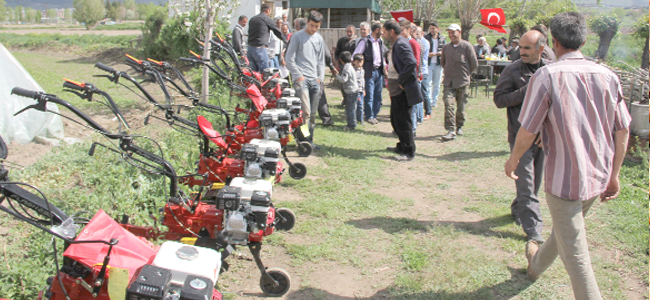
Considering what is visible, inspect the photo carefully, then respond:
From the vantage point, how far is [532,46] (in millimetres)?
4398

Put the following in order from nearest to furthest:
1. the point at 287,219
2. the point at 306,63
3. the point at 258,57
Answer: the point at 287,219 → the point at 306,63 → the point at 258,57

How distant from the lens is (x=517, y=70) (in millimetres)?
4531

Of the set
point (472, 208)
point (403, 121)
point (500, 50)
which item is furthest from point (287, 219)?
point (500, 50)

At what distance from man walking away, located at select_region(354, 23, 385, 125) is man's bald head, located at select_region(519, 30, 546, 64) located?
4.88 metres

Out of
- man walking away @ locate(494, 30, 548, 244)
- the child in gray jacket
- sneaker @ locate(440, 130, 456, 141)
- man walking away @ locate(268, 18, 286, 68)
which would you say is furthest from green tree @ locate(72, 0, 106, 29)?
man walking away @ locate(494, 30, 548, 244)

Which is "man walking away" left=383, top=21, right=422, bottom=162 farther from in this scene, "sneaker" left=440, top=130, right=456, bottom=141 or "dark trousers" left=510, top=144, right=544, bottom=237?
"dark trousers" left=510, top=144, right=544, bottom=237

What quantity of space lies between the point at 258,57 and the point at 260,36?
0.44 metres

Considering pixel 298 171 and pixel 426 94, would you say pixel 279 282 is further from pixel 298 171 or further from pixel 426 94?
pixel 426 94

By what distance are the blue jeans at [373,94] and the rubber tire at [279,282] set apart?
6.32m

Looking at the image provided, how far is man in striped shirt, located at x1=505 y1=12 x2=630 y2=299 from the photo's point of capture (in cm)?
283

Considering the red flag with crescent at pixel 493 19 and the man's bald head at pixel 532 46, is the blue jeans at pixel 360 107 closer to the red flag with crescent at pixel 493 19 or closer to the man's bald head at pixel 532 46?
the man's bald head at pixel 532 46

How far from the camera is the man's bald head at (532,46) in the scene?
4371 millimetres

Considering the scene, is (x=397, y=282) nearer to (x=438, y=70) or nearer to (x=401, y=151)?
(x=401, y=151)

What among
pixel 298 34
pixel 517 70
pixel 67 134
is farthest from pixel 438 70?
pixel 67 134
